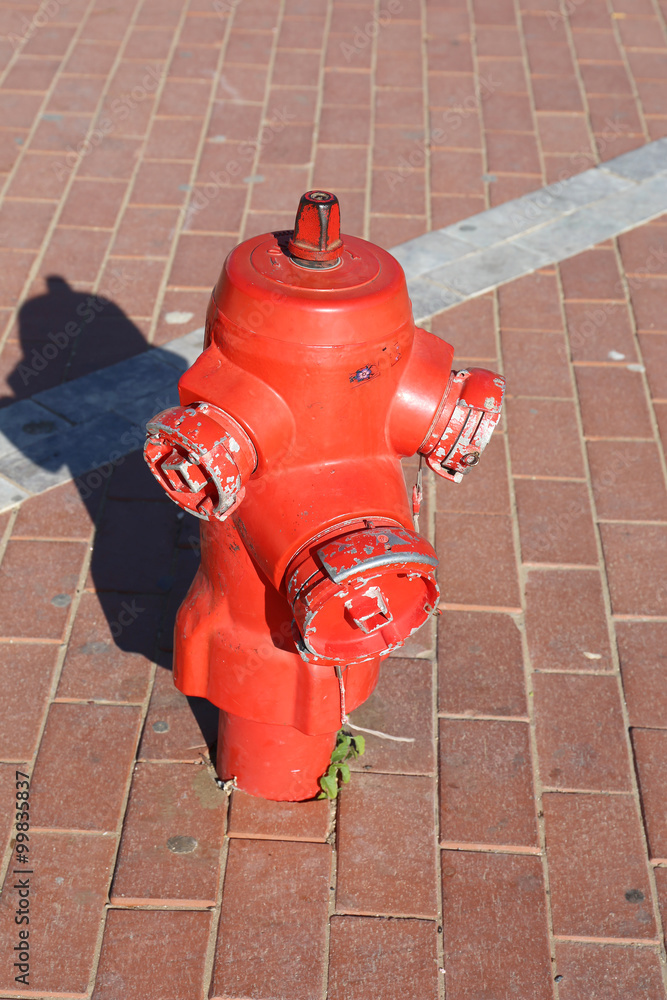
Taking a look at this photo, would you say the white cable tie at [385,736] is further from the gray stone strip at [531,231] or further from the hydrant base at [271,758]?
the gray stone strip at [531,231]

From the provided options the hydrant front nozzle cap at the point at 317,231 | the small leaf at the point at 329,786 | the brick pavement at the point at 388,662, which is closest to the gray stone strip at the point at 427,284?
the brick pavement at the point at 388,662

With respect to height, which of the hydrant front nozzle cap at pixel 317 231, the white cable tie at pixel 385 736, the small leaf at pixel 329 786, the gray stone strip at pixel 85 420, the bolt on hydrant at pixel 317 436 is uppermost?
the hydrant front nozzle cap at pixel 317 231

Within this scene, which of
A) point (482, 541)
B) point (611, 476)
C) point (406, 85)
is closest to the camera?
point (482, 541)

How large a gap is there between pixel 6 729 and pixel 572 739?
1.83 metres

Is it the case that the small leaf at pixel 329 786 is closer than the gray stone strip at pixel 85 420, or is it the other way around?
the small leaf at pixel 329 786

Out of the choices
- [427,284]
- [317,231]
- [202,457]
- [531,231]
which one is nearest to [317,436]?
[202,457]

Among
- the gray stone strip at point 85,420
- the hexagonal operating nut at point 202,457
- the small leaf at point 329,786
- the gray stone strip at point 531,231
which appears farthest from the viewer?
the gray stone strip at point 531,231

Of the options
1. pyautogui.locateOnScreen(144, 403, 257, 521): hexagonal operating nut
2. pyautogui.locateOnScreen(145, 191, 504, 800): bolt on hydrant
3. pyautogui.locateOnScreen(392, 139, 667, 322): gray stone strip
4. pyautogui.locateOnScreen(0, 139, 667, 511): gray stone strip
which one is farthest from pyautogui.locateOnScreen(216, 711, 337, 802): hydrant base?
pyautogui.locateOnScreen(392, 139, 667, 322): gray stone strip

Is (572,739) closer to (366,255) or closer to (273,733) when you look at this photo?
(273,733)

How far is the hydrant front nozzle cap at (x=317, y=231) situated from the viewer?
2.16 metres

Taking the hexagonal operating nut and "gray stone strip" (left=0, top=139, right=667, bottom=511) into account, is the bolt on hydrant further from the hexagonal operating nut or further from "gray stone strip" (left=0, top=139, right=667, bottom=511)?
"gray stone strip" (left=0, top=139, right=667, bottom=511)

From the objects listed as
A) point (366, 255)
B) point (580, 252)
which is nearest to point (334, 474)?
point (366, 255)

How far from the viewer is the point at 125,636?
3.44m

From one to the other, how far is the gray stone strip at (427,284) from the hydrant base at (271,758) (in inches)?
61.2
